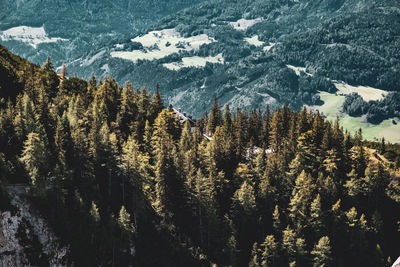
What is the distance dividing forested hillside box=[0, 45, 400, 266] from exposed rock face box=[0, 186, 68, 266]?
1045 millimetres

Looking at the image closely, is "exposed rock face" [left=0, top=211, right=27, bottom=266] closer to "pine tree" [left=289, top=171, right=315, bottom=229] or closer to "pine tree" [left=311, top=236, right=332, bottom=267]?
"pine tree" [left=289, top=171, right=315, bottom=229]

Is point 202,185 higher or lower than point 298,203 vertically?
higher

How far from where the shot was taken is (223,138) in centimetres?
12362

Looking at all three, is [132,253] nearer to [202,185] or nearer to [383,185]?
[202,185]

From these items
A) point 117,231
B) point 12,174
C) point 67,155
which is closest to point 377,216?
point 117,231

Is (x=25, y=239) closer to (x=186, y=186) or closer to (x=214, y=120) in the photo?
(x=186, y=186)

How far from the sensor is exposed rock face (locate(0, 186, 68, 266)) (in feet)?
260

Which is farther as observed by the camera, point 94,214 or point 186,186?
point 186,186

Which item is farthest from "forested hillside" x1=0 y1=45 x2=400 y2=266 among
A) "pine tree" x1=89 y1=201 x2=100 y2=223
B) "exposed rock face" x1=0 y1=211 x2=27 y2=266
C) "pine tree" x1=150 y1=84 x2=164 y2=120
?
"exposed rock face" x1=0 y1=211 x2=27 y2=266

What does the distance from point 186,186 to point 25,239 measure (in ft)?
112

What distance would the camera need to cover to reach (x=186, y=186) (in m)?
104

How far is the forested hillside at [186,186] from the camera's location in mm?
89375

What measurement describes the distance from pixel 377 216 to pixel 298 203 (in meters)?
18.0

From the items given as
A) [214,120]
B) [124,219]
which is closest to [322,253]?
[124,219]
